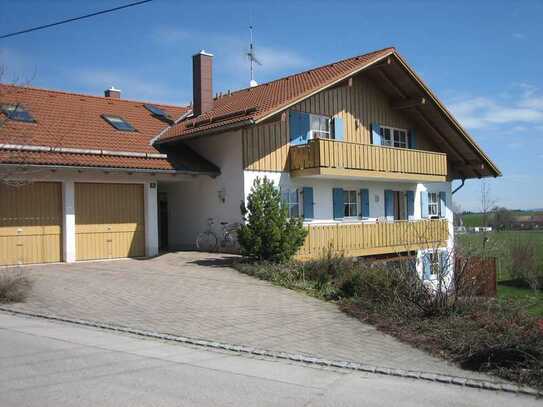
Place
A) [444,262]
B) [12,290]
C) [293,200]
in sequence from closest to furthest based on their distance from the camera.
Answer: [444,262] < [12,290] < [293,200]

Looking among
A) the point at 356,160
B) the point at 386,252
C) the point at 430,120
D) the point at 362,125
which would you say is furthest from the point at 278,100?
the point at 430,120

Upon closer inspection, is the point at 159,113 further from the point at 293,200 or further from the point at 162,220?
the point at 293,200

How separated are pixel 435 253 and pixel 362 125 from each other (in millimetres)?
13877

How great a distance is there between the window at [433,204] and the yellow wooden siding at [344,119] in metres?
2.19

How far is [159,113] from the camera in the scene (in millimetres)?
23531

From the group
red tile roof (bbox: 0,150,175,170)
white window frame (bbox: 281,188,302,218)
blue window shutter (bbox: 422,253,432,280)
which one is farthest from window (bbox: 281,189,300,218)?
blue window shutter (bbox: 422,253,432,280)

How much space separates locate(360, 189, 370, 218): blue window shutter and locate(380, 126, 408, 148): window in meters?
2.44

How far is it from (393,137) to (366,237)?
5.90 m

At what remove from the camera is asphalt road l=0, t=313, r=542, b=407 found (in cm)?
587

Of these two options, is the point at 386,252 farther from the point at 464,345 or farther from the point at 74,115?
the point at 464,345

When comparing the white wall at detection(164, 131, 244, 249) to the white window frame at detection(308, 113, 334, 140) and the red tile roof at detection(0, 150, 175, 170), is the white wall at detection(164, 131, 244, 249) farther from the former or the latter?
the white window frame at detection(308, 113, 334, 140)

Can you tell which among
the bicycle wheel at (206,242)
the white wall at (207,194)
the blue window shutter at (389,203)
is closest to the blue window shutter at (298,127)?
the white wall at (207,194)

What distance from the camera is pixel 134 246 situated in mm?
18906

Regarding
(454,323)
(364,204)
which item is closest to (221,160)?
(364,204)
